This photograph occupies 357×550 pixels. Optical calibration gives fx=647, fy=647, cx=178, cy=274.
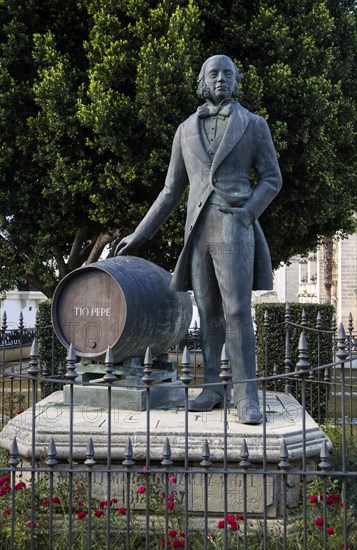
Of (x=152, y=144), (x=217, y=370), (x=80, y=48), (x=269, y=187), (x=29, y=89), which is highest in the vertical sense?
(x=80, y=48)

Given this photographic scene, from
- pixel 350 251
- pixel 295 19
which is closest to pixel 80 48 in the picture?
pixel 295 19

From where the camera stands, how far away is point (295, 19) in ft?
38.4

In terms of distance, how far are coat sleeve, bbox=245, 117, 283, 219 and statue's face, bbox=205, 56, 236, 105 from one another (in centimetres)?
31

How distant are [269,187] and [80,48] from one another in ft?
29.8

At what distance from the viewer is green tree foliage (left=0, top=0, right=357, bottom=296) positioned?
1094 centimetres

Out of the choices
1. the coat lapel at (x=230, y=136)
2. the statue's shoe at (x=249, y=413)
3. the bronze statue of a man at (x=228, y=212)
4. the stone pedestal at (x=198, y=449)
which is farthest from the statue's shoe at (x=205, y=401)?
the coat lapel at (x=230, y=136)

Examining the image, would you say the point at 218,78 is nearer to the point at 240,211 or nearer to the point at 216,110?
the point at 216,110

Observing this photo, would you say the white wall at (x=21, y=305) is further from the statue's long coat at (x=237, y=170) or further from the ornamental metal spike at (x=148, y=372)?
the ornamental metal spike at (x=148, y=372)

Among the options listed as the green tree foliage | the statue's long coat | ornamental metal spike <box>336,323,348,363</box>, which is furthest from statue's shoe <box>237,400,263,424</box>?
the green tree foliage

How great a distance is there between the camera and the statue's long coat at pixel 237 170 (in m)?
4.59

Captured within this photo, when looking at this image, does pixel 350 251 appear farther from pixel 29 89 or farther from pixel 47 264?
pixel 29 89

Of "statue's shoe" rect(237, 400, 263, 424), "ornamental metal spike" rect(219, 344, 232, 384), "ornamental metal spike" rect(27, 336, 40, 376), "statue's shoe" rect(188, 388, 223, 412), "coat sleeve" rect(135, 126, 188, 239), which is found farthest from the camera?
"coat sleeve" rect(135, 126, 188, 239)

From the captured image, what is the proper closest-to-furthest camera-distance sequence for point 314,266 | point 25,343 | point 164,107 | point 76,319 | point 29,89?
1. point 76,319
2. point 164,107
3. point 29,89
4. point 25,343
5. point 314,266

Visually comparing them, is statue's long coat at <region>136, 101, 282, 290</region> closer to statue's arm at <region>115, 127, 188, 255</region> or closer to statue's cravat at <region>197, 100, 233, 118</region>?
statue's cravat at <region>197, 100, 233, 118</region>
